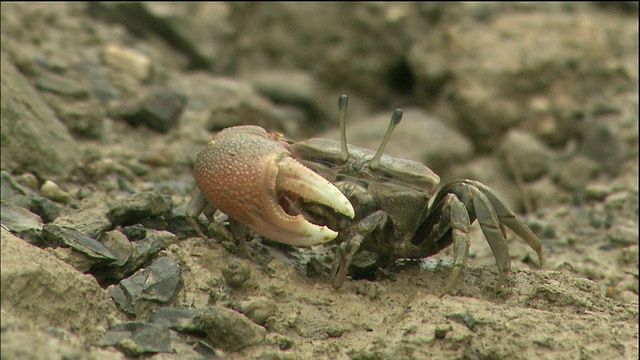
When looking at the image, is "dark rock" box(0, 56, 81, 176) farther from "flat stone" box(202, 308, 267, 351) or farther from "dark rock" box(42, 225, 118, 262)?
"flat stone" box(202, 308, 267, 351)

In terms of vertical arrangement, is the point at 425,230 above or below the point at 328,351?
above

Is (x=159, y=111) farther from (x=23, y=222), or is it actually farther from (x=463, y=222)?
(x=463, y=222)

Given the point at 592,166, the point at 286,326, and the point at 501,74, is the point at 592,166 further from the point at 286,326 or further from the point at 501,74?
the point at 286,326

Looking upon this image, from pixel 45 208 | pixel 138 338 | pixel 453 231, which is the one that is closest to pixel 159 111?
pixel 45 208

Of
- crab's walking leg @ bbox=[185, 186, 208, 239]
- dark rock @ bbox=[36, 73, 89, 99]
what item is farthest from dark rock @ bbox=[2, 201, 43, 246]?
dark rock @ bbox=[36, 73, 89, 99]

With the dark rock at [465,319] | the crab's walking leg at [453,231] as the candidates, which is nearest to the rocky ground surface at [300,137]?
the dark rock at [465,319]

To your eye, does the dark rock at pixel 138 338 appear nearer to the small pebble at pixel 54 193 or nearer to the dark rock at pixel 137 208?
the dark rock at pixel 137 208

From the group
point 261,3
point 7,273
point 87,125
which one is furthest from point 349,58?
point 7,273
